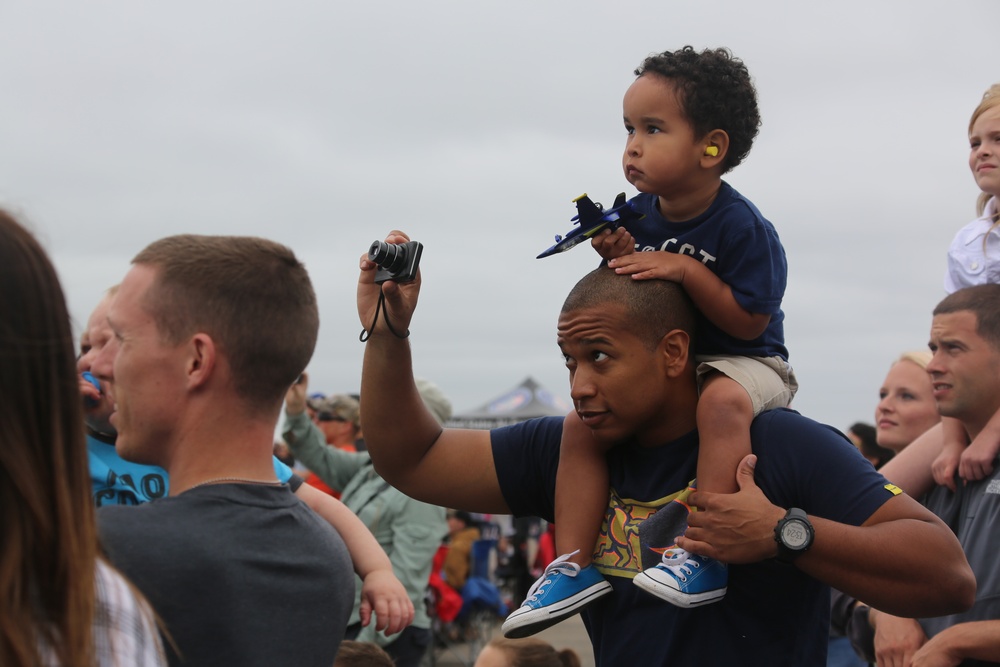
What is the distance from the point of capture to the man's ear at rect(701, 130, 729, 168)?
10.6 ft

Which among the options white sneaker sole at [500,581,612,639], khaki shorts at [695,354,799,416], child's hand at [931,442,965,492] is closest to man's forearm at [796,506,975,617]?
khaki shorts at [695,354,799,416]

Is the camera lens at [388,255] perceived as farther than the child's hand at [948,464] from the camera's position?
No

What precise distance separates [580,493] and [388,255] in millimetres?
874

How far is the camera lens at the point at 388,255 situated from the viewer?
10.0ft

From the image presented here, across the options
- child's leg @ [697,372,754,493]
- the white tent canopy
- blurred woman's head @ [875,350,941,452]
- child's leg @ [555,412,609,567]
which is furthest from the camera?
the white tent canopy

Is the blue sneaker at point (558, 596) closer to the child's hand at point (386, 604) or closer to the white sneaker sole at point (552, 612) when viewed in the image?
the white sneaker sole at point (552, 612)

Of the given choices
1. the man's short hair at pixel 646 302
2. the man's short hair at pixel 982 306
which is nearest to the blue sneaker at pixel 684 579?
the man's short hair at pixel 646 302

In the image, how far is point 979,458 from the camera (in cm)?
395

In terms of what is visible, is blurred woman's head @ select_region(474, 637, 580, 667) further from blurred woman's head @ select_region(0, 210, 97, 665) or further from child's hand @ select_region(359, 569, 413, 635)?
blurred woman's head @ select_region(0, 210, 97, 665)

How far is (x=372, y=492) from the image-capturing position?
684cm

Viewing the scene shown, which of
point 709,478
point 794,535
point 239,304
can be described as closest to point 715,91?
point 709,478

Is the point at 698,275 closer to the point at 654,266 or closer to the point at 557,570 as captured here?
the point at 654,266

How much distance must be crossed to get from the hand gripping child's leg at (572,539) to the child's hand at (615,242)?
52 cm

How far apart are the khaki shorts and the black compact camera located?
865 millimetres
